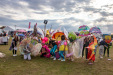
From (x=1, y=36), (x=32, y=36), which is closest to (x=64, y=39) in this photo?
(x=32, y=36)

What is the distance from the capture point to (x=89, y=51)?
6.24m

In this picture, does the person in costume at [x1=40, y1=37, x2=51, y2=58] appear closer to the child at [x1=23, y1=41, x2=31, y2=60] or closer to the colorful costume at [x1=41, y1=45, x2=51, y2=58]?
the colorful costume at [x1=41, y1=45, x2=51, y2=58]

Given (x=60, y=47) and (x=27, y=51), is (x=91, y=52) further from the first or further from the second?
(x=27, y=51)

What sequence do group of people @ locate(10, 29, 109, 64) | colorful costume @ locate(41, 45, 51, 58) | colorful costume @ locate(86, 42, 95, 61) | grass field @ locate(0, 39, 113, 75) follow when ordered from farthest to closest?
colorful costume @ locate(41, 45, 51, 58) → group of people @ locate(10, 29, 109, 64) → colorful costume @ locate(86, 42, 95, 61) → grass field @ locate(0, 39, 113, 75)

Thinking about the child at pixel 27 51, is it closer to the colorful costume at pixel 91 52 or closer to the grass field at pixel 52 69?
the grass field at pixel 52 69

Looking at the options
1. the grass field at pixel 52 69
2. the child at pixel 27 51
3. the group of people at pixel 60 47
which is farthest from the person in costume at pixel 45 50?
the grass field at pixel 52 69

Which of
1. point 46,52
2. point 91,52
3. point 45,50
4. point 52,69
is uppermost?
point 91,52

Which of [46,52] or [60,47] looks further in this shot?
[46,52]

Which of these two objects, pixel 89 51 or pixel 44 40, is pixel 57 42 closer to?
pixel 44 40

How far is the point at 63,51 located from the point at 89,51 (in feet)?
5.04

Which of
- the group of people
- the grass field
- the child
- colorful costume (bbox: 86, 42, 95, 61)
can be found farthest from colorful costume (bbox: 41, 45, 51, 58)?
colorful costume (bbox: 86, 42, 95, 61)

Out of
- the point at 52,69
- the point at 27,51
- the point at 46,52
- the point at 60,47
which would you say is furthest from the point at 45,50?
the point at 52,69

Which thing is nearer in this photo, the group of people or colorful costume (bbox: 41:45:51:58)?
the group of people

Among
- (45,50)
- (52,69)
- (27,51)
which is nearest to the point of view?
(52,69)
